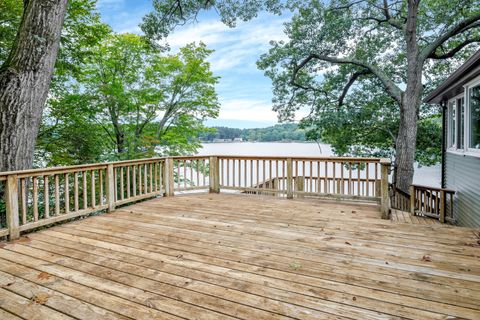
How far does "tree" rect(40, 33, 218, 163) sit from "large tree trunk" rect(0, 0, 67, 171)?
3.34m

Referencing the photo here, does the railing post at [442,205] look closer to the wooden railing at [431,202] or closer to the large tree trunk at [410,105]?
the wooden railing at [431,202]

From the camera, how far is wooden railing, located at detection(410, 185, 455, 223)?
19.6 feet

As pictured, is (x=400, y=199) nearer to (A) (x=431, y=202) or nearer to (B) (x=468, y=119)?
(A) (x=431, y=202)

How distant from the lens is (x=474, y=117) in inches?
197

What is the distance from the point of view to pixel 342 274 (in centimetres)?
249

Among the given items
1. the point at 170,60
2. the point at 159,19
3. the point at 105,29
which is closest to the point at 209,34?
the point at 170,60

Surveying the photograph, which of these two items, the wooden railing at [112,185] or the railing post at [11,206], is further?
the wooden railing at [112,185]

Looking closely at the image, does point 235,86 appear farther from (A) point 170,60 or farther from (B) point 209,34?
(A) point 170,60

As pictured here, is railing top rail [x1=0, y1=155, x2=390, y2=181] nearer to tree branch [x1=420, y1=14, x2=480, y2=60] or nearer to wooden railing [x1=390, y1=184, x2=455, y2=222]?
wooden railing [x1=390, y1=184, x2=455, y2=222]

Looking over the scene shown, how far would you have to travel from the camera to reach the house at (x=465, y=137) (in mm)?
4828

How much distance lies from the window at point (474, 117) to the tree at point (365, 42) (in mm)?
4662

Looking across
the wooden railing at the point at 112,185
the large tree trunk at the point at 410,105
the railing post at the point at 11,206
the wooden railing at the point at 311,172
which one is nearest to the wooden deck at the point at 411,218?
the wooden railing at the point at 311,172

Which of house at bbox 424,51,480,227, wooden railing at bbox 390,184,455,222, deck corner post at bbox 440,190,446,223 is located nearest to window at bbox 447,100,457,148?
house at bbox 424,51,480,227

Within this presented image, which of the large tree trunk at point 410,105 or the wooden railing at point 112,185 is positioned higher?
the large tree trunk at point 410,105
